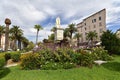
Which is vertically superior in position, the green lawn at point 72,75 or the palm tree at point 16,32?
the palm tree at point 16,32

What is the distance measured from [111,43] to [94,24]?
44.3 metres

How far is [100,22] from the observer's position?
191 feet

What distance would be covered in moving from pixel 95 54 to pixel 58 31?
9.08 meters

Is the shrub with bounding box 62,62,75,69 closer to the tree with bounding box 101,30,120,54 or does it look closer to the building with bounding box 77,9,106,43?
the tree with bounding box 101,30,120,54

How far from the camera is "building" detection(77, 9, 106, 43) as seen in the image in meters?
57.2

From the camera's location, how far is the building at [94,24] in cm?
5717

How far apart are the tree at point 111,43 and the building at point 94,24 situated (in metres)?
39.2

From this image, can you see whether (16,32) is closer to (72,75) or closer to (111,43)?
(111,43)

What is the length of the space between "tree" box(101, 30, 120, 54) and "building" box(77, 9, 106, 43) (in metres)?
39.2

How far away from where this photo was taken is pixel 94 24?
61156 mm

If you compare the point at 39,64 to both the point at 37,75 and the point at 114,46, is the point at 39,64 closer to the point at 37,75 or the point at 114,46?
the point at 37,75

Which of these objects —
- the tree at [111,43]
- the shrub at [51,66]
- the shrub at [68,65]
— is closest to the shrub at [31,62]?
the shrub at [51,66]

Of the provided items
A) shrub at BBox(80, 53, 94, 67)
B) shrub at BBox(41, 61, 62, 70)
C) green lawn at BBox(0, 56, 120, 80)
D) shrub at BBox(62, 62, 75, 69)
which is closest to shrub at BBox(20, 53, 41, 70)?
shrub at BBox(41, 61, 62, 70)

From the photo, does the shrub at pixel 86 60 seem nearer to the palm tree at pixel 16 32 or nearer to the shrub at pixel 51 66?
the shrub at pixel 51 66
